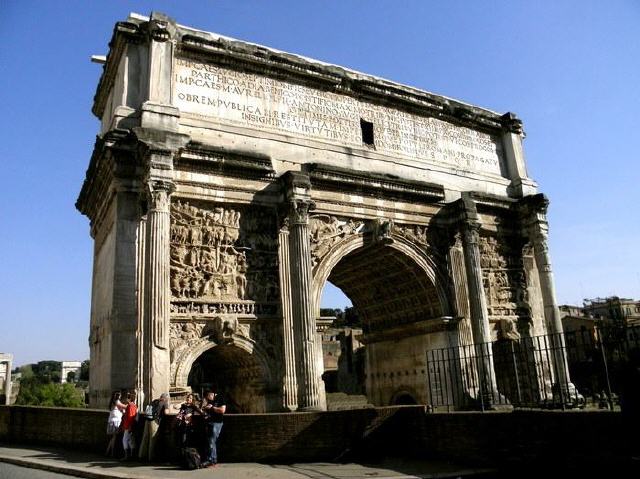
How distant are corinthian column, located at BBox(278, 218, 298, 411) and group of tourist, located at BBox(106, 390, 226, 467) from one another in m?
2.98

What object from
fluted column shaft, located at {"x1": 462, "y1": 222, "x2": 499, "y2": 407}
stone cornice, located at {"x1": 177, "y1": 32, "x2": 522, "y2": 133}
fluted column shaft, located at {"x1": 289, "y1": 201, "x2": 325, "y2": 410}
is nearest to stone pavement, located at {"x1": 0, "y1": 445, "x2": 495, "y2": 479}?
fluted column shaft, located at {"x1": 289, "y1": 201, "x2": 325, "y2": 410}

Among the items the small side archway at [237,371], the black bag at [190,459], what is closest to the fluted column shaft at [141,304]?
the small side archway at [237,371]

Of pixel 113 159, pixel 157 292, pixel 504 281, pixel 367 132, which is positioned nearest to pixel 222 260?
pixel 157 292

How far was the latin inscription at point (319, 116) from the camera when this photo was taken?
13.6 m

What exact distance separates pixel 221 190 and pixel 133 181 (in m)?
1.98

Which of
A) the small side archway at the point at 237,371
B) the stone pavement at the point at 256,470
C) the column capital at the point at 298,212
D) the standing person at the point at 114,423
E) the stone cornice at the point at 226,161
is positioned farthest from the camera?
the column capital at the point at 298,212

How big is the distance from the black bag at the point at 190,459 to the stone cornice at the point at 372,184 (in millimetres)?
7630

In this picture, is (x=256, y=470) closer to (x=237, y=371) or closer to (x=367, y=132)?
(x=237, y=371)

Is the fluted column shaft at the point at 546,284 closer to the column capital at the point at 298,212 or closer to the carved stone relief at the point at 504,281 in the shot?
the carved stone relief at the point at 504,281

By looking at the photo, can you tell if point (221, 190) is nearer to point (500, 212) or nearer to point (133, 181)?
point (133, 181)

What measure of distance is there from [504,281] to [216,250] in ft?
31.1

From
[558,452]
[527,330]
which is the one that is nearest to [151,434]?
[558,452]

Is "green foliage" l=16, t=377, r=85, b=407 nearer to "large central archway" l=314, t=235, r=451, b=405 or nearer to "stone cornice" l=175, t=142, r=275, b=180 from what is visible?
"large central archway" l=314, t=235, r=451, b=405

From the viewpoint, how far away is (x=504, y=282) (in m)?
17.3
